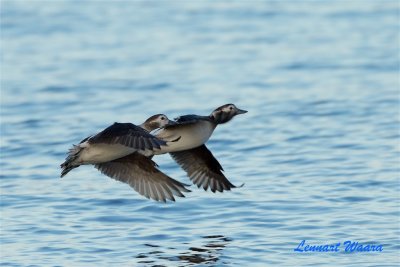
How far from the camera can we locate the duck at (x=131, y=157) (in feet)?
34.1

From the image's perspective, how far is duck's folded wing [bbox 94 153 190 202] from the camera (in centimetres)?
1152

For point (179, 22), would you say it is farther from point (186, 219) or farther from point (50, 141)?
point (186, 219)

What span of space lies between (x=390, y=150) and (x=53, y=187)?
189 inches

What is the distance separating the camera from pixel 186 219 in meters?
12.0

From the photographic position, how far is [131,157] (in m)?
11.8

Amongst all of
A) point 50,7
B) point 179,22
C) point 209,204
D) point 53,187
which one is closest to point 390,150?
point 209,204

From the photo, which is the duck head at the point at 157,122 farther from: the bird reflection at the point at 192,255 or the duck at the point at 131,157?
the bird reflection at the point at 192,255

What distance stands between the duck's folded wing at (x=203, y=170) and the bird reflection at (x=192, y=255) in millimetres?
1265

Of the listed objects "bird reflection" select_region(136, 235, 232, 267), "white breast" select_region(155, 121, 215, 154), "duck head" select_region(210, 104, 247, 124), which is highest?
"duck head" select_region(210, 104, 247, 124)

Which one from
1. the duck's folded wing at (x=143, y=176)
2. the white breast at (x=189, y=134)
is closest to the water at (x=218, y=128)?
the duck's folded wing at (x=143, y=176)

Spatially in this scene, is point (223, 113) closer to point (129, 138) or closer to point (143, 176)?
point (143, 176)

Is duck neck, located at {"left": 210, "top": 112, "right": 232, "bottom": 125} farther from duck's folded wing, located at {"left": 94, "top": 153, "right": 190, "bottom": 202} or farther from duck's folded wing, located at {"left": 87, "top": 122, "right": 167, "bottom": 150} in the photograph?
duck's folded wing, located at {"left": 87, "top": 122, "right": 167, "bottom": 150}

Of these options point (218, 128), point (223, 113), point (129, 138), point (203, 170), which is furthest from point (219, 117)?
point (218, 128)

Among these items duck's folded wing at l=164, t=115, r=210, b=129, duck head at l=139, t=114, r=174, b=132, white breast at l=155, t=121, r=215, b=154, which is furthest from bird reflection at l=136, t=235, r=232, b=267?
duck head at l=139, t=114, r=174, b=132
